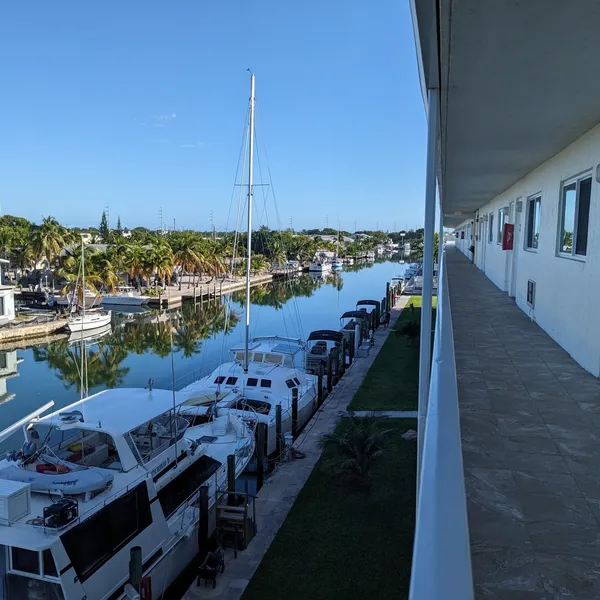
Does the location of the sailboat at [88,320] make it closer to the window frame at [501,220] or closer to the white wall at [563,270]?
the window frame at [501,220]

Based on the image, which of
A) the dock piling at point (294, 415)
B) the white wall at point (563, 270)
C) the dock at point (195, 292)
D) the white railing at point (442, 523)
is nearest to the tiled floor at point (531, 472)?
the white wall at point (563, 270)

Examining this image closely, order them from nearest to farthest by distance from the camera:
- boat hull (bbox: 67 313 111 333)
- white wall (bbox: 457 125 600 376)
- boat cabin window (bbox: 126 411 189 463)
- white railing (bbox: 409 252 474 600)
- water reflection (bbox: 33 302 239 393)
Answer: white railing (bbox: 409 252 474 600) → white wall (bbox: 457 125 600 376) → boat cabin window (bbox: 126 411 189 463) → water reflection (bbox: 33 302 239 393) → boat hull (bbox: 67 313 111 333)

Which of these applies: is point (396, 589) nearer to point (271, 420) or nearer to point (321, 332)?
point (271, 420)

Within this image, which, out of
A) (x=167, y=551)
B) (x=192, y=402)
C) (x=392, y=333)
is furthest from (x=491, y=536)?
(x=392, y=333)

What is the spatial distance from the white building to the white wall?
0.12 ft

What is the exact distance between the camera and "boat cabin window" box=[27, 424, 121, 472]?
879cm

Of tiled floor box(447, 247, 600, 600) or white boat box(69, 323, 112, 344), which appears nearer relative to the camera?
tiled floor box(447, 247, 600, 600)

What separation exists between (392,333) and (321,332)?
5193 mm

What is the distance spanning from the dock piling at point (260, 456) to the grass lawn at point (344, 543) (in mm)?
1332

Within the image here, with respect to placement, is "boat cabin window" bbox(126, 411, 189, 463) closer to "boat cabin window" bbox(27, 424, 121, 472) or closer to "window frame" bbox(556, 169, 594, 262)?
"boat cabin window" bbox(27, 424, 121, 472)

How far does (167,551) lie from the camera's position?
8641mm

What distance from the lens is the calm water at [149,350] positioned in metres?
23.2

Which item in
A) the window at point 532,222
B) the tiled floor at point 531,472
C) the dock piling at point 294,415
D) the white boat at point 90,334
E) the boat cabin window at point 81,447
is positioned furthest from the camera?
the white boat at point 90,334

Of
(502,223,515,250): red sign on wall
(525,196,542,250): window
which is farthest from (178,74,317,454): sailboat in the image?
(525,196,542,250): window
